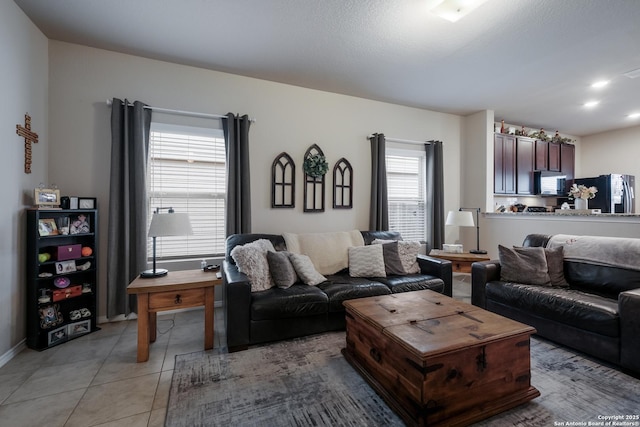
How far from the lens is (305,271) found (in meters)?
2.96

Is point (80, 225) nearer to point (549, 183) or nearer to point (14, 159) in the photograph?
point (14, 159)

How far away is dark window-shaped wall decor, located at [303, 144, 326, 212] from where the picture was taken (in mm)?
3943

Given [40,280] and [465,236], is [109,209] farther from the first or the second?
[465,236]

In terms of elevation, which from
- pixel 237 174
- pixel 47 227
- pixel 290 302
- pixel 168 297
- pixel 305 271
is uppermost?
pixel 237 174

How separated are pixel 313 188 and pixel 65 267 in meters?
2.75

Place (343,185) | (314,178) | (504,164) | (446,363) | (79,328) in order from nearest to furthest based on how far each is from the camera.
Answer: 1. (446,363)
2. (79,328)
3. (314,178)
4. (343,185)
5. (504,164)

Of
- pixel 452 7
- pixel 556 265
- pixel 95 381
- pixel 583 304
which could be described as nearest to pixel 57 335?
pixel 95 381

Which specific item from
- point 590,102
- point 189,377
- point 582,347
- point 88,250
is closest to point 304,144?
point 88,250

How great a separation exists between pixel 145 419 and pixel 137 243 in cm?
191

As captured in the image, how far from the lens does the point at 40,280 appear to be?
8.27 feet

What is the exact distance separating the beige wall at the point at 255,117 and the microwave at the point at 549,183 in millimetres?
1651

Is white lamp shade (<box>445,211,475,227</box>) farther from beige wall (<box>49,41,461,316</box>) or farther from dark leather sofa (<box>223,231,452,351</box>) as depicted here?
dark leather sofa (<box>223,231,452,351</box>)

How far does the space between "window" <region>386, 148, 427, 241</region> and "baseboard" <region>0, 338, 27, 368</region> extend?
14.4ft

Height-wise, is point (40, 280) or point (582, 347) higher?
point (40, 280)
